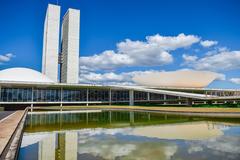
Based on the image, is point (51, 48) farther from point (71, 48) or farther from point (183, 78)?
point (183, 78)

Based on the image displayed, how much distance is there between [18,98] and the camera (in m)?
41.9

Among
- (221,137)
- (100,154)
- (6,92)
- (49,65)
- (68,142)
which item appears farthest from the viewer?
(49,65)

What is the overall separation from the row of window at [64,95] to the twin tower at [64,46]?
47.4 metres

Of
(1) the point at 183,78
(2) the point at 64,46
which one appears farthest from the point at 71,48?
(1) the point at 183,78

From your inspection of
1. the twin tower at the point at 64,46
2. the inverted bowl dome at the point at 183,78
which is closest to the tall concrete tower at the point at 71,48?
the twin tower at the point at 64,46

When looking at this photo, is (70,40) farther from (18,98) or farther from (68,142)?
(68,142)

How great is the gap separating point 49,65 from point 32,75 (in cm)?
4616

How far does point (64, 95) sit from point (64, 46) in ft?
201

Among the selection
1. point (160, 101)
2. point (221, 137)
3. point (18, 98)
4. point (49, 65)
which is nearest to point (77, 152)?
point (221, 137)

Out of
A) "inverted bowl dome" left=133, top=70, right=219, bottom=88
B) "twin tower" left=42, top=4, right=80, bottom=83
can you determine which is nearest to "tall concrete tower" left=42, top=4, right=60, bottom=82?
"twin tower" left=42, top=4, right=80, bottom=83

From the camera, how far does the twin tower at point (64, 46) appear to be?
94.4 meters

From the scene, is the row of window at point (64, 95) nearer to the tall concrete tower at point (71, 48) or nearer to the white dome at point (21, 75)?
the white dome at point (21, 75)

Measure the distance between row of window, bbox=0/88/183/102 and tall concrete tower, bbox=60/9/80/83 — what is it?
47388 mm

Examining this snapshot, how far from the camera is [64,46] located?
Result: 103 m
